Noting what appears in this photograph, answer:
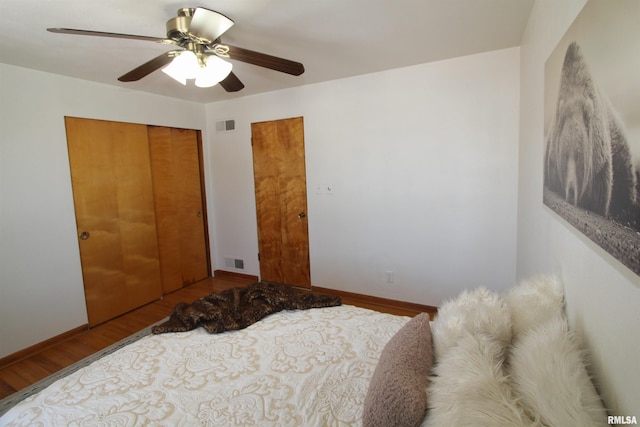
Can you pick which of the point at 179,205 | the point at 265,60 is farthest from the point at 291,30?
the point at 179,205

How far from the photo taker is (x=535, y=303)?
3.93 feet

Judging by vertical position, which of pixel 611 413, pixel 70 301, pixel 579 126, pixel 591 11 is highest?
pixel 591 11

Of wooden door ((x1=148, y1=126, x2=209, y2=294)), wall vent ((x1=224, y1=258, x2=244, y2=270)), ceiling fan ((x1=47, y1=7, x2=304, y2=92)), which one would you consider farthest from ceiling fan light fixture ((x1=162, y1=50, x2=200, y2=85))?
wall vent ((x1=224, y1=258, x2=244, y2=270))

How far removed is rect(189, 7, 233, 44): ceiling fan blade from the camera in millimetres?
1535

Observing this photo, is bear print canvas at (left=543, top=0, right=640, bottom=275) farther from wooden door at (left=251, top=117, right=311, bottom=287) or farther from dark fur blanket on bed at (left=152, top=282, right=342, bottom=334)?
wooden door at (left=251, top=117, right=311, bottom=287)

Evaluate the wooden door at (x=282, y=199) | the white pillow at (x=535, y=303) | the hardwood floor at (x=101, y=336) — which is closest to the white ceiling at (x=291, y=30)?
the wooden door at (x=282, y=199)

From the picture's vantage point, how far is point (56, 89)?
2.81 meters

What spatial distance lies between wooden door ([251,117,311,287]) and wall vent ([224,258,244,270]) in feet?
1.32

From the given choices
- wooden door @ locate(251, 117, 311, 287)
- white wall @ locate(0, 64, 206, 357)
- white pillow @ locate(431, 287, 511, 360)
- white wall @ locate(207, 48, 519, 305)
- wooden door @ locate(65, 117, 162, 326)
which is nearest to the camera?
white pillow @ locate(431, 287, 511, 360)

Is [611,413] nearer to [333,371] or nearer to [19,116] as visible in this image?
[333,371]

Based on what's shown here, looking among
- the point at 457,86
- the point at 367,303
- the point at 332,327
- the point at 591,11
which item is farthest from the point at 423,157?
the point at 591,11

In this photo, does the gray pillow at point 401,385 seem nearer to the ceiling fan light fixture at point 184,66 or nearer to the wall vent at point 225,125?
the ceiling fan light fixture at point 184,66

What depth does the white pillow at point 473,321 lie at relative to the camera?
3.64 ft

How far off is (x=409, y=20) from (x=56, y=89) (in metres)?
3.06
